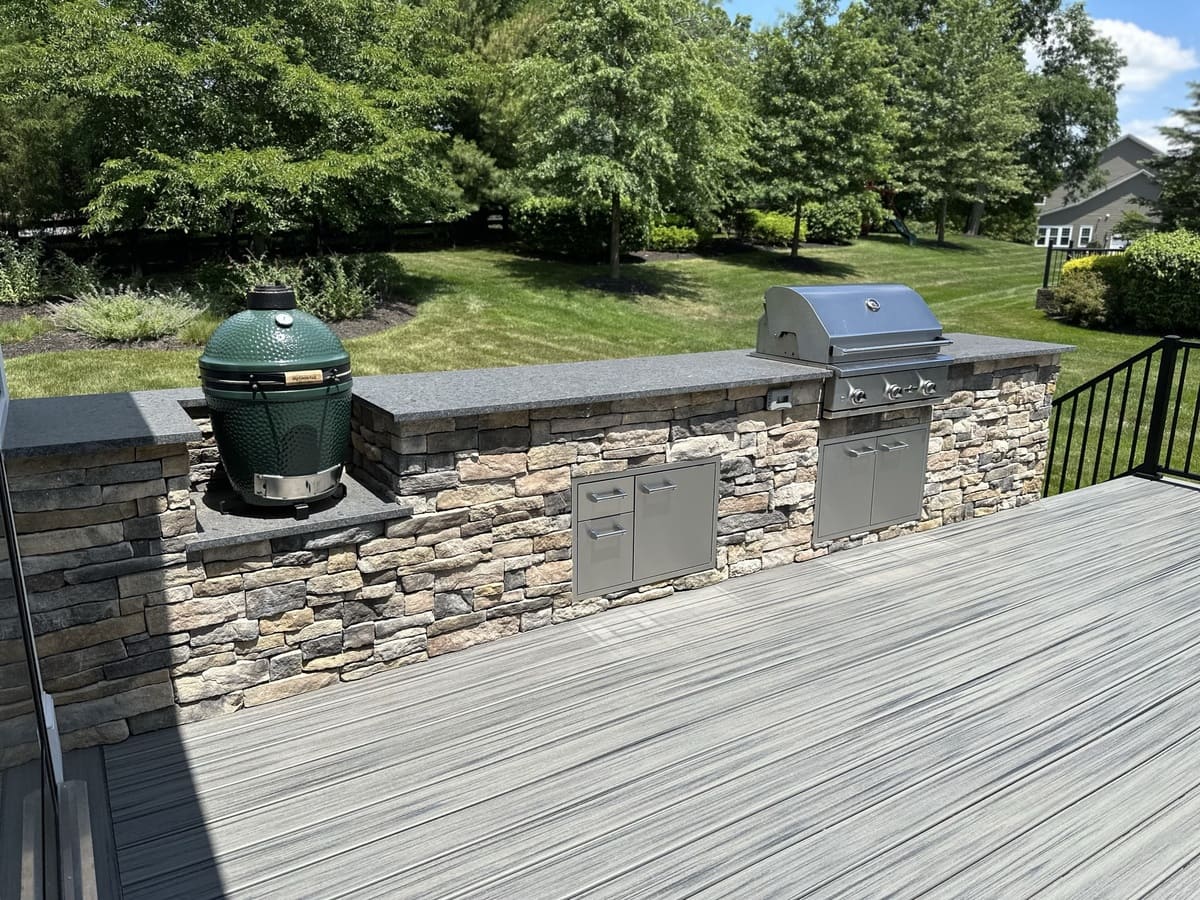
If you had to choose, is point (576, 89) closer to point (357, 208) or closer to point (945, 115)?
point (357, 208)

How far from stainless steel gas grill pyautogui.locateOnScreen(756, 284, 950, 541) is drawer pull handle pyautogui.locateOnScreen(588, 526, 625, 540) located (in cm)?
120

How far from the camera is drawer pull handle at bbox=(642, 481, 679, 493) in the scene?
12.0 ft

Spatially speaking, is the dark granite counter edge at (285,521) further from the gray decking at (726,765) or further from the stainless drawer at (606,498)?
the stainless drawer at (606,498)

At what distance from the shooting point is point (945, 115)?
24.6 m

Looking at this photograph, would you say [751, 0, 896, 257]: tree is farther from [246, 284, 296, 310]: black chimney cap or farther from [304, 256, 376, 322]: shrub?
[246, 284, 296, 310]: black chimney cap

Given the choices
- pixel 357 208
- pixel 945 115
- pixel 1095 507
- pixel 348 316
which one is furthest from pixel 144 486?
pixel 945 115

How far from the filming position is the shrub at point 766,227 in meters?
20.1

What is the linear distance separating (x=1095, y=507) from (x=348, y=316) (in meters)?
8.43

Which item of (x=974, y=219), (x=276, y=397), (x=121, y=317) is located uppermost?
(x=974, y=219)

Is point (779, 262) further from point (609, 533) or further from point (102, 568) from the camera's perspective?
point (102, 568)

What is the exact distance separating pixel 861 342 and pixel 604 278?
10601mm

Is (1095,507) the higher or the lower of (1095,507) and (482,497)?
the lower

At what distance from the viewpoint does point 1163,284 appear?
1213 cm

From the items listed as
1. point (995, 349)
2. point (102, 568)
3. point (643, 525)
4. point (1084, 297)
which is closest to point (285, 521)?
point (102, 568)
